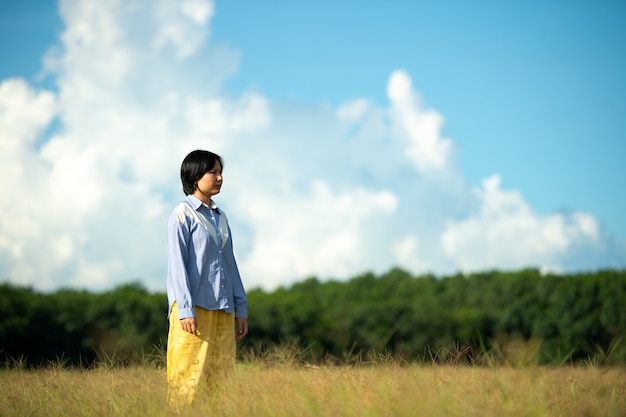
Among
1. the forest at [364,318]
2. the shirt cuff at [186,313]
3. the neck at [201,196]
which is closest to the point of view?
the shirt cuff at [186,313]

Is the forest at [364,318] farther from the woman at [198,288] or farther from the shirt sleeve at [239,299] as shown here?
the woman at [198,288]

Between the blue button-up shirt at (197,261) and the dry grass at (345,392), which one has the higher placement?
the blue button-up shirt at (197,261)

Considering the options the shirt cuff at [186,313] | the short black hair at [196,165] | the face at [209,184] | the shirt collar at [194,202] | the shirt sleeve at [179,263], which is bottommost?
the shirt cuff at [186,313]

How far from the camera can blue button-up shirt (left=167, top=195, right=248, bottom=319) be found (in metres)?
5.62

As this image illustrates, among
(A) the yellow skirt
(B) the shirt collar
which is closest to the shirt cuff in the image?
(A) the yellow skirt

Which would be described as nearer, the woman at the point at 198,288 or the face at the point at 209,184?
the woman at the point at 198,288

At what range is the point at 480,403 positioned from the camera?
5.04 m

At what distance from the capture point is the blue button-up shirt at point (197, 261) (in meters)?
5.62

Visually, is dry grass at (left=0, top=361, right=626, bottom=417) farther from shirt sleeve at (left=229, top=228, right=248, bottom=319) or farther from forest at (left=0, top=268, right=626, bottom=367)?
forest at (left=0, top=268, right=626, bottom=367)

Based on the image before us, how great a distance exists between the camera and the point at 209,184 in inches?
231

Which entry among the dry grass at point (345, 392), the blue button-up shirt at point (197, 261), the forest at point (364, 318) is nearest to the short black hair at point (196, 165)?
the blue button-up shirt at point (197, 261)

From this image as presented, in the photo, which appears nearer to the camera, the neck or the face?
the face

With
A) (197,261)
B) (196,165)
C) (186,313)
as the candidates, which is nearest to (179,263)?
(197,261)

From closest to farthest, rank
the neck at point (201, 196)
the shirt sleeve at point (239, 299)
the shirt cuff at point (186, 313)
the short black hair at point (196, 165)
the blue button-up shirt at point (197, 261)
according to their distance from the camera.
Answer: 1. the shirt cuff at point (186, 313)
2. the blue button-up shirt at point (197, 261)
3. the short black hair at point (196, 165)
4. the neck at point (201, 196)
5. the shirt sleeve at point (239, 299)
